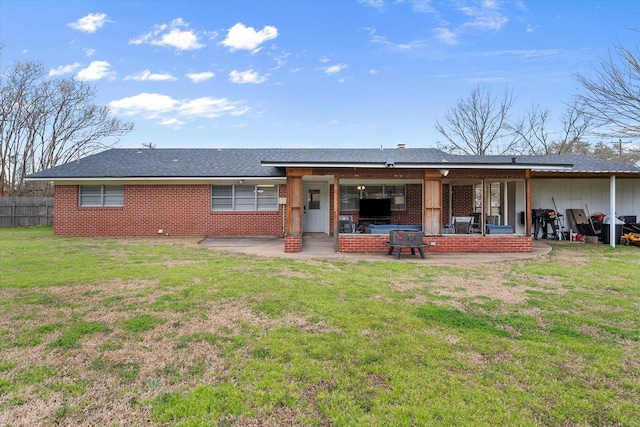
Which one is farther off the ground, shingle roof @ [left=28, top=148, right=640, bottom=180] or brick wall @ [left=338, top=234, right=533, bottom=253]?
shingle roof @ [left=28, top=148, right=640, bottom=180]

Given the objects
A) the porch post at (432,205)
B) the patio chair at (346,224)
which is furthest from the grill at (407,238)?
the patio chair at (346,224)

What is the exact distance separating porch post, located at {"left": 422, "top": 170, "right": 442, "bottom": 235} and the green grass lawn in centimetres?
379

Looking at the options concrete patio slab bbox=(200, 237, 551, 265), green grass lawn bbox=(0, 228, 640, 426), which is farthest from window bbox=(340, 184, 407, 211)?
green grass lawn bbox=(0, 228, 640, 426)

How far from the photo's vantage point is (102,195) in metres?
13.8

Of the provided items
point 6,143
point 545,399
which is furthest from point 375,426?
point 6,143

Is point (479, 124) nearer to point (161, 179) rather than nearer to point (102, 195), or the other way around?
point (161, 179)

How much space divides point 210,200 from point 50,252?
5747mm

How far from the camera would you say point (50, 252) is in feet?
29.4

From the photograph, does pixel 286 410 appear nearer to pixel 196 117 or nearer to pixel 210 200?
pixel 210 200

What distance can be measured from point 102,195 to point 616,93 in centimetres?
2081

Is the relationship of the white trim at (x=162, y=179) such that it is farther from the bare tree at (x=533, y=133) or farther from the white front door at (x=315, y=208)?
the bare tree at (x=533, y=133)

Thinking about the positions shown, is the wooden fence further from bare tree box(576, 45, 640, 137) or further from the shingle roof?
bare tree box(576, 45, 640, 137)

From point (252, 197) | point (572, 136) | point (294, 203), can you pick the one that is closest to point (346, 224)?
point (294, 203)

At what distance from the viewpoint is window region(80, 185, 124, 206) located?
45.3 feet
